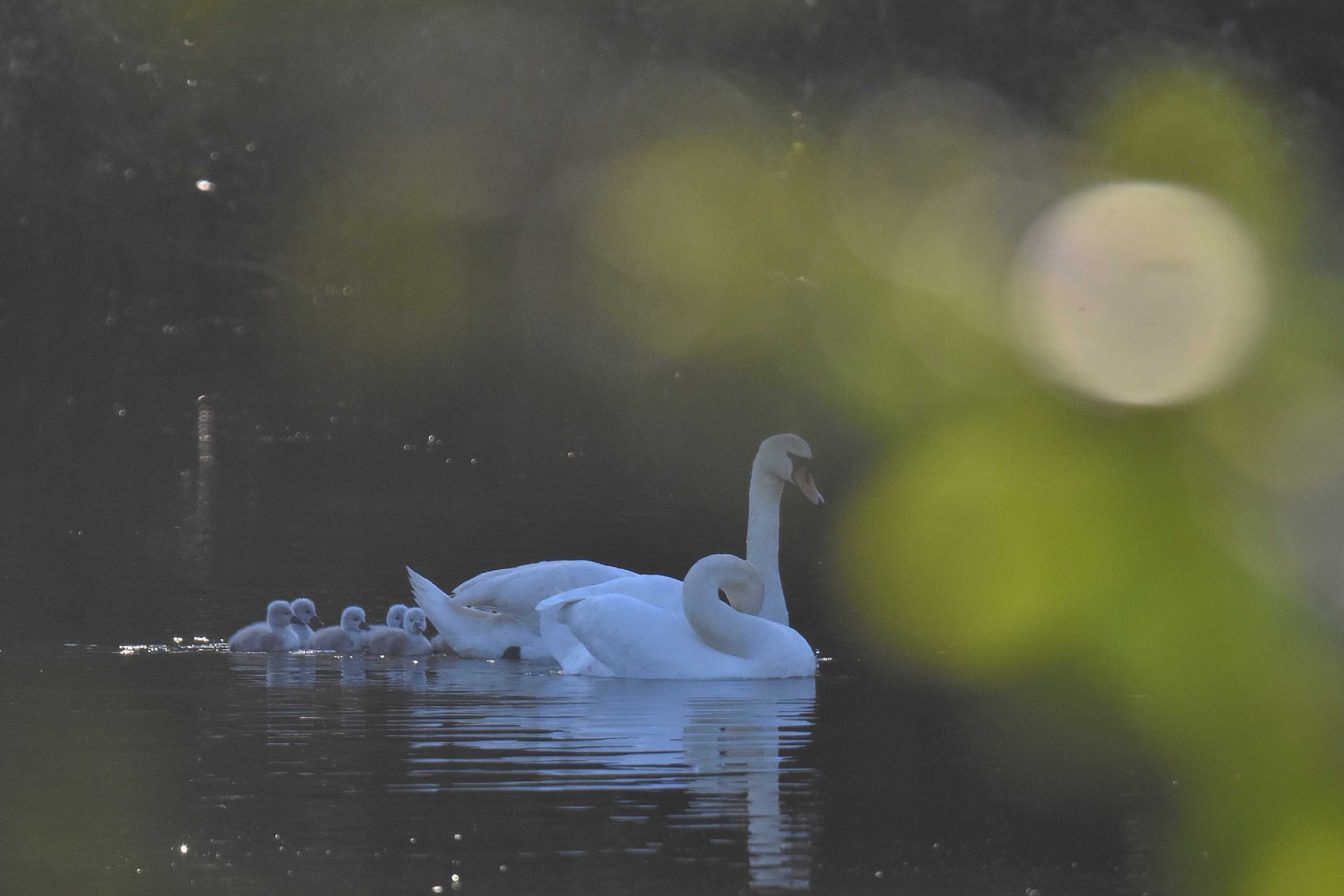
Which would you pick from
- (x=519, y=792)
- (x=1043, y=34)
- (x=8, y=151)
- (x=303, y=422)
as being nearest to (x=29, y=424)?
(x=303, y=422)

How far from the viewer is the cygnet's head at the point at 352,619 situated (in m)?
18.5

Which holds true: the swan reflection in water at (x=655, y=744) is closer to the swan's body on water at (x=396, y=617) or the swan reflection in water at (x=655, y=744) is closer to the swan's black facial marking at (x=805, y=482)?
the swan's black facial marking at (x=805, y=482)

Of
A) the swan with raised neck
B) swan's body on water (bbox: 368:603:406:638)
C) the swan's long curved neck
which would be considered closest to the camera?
the swan's long curved neck

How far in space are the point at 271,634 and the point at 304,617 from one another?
605 millimetres

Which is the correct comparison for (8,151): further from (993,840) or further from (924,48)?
(993,840)

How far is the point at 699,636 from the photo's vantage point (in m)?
16.8

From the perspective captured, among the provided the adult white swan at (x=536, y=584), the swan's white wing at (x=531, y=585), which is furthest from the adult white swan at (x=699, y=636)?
the swan's white wing at (x=531, y=585)

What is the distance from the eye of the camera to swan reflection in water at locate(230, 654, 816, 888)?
39.9 feet

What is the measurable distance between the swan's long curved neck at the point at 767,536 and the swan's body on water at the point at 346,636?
9.44 ft

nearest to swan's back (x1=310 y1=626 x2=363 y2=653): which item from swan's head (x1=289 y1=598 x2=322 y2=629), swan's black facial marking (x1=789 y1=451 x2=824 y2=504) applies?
swan's head (x1=289 y1=598 x2=322 y2=629)

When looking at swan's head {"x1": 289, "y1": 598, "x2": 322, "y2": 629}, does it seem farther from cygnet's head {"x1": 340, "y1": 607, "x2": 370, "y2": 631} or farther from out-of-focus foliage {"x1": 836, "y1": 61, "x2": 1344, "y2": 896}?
out-of-focus foliage {"x1": 836, "y1": 61, "x2": 1344, "y2": 896}

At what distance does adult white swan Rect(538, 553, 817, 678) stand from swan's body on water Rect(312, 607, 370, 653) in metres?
2.19

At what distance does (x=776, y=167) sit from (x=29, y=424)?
2672 inches

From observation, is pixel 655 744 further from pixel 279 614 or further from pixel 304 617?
pixel 304 617
